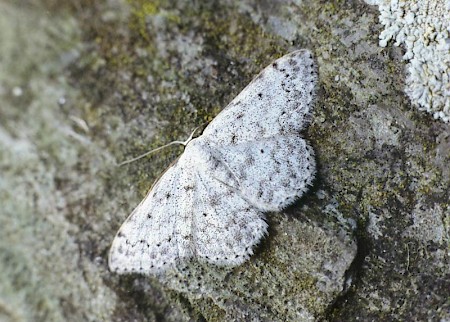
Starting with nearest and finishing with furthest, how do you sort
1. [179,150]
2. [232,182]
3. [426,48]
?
[426,48] < [232,182] < [179,150]

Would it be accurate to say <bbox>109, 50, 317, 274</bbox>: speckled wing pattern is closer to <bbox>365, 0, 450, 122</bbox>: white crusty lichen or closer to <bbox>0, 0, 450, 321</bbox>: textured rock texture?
<bbox>0, 0, 450, 321</bbox>: textured rock texture

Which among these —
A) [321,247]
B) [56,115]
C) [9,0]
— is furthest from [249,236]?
[9,0]

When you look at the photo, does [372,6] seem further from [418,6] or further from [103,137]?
[103,137]

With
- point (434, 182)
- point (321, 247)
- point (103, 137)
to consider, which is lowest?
point (103, 137)

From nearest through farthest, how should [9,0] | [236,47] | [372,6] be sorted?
[372,6] → [236,47] → [9,0]

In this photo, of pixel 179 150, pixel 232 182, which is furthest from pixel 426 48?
pixel 179 150

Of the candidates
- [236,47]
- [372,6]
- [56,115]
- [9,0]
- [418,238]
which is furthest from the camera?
[9,0]

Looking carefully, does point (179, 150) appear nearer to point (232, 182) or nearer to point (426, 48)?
point (232, 182)
